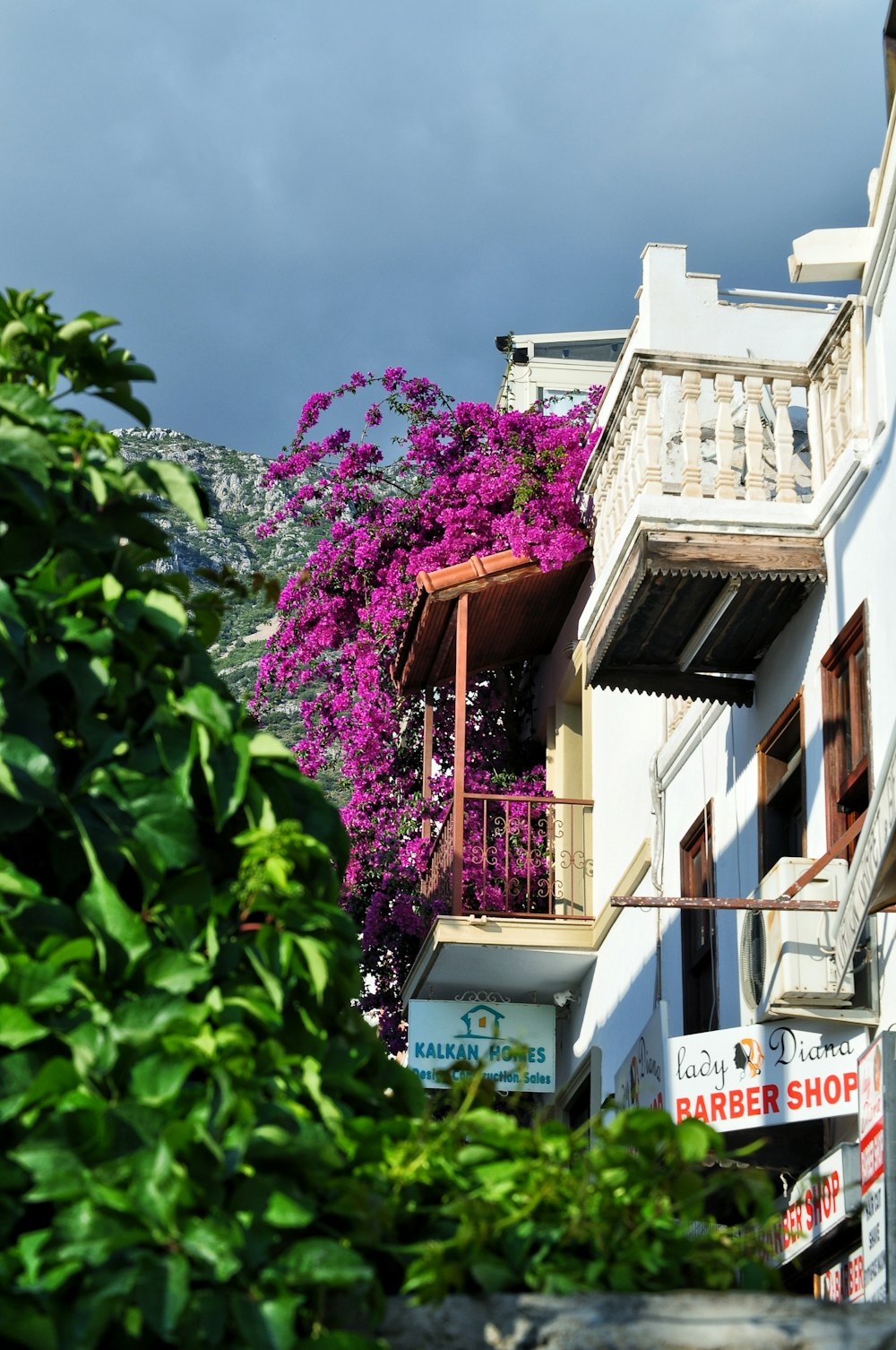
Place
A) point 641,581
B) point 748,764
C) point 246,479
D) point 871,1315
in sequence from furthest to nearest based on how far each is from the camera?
1. point 246,479
2. point 748,764
3. point 641,581
4. point 871,1315

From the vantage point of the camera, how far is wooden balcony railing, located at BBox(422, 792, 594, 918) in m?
14.9

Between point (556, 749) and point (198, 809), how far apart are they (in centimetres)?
1451

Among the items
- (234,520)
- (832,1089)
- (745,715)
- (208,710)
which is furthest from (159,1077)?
(234,520)

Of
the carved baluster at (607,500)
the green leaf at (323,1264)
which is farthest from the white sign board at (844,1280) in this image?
the green leaf at (323,1264)

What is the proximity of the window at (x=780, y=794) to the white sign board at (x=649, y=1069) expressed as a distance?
1172mm

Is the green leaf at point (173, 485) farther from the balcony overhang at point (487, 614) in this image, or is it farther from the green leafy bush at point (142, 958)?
the balcony overhang at point (487, 614)

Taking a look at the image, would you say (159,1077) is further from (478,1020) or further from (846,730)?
(478,1020)

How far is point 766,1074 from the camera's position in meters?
8.87

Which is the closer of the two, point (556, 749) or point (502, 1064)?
point (502, 1064)

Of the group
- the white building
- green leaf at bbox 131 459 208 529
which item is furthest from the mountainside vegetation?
green leaf at bbox 131 459 208 529

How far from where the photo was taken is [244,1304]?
6.64 feet

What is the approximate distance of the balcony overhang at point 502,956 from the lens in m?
14.5

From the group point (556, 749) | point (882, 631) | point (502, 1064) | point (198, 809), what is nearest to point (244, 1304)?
point (198, 809)

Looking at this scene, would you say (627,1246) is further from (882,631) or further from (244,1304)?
(882,631)
